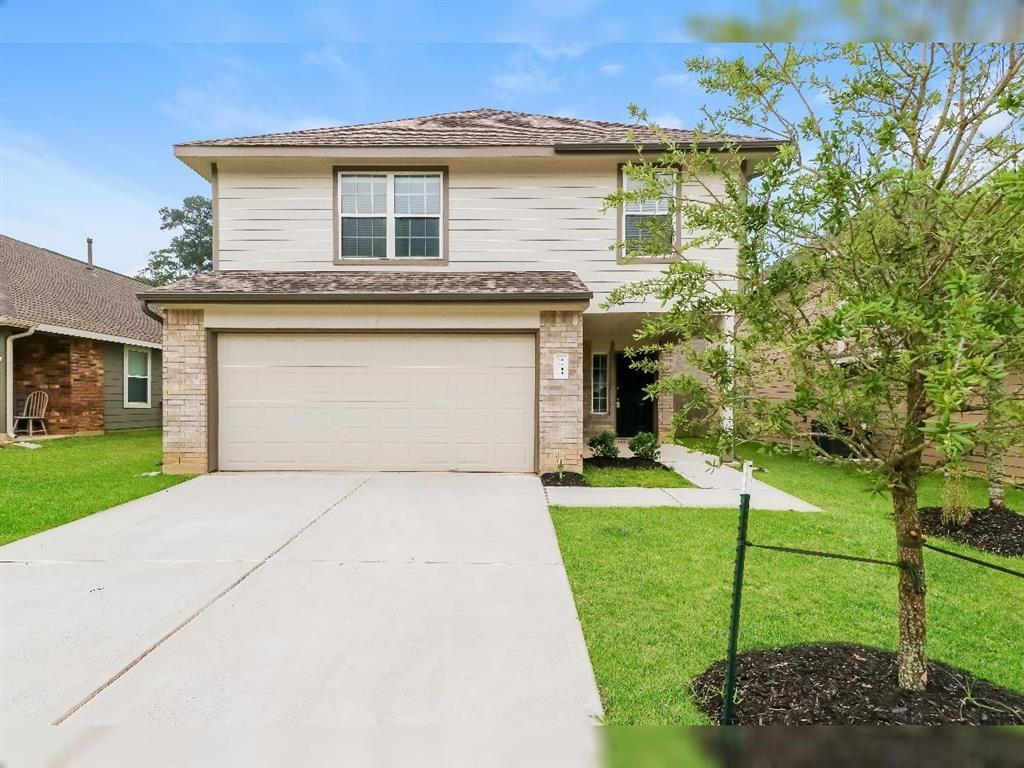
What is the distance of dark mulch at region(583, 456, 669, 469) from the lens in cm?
910

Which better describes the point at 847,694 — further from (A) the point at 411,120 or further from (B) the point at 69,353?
(B) the point at 69,353

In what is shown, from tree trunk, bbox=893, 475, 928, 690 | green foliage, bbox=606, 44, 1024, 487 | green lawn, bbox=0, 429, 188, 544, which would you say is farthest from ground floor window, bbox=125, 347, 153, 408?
tree trunk, bbox=893, 475, 928, 690

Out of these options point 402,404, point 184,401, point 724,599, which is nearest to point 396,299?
point 402,404

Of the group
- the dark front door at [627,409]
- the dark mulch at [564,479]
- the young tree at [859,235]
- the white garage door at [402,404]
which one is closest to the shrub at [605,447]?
the dark mulch at [564,479]

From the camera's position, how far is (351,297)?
26.0ft

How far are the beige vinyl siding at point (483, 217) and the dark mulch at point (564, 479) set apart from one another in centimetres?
317

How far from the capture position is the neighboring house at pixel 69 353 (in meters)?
12.2

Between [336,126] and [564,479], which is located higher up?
[336,126]

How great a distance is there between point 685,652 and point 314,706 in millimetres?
1928

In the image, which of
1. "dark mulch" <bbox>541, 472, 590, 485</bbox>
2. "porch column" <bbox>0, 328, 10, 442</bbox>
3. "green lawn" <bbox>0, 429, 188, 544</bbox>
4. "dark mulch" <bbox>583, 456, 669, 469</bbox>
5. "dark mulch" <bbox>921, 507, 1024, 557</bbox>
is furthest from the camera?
"porch column" <bbox>0, 328, 10, 442</bbox>

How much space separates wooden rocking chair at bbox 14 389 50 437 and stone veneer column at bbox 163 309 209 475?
7.46m

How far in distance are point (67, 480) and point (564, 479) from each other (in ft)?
23.8

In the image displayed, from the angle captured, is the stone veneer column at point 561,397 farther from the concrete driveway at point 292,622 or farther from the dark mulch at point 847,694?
the dark mulch at point 847,694

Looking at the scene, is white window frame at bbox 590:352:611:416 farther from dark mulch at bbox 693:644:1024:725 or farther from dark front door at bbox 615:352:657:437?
dark mulch at bbox 693:644:1024:725
